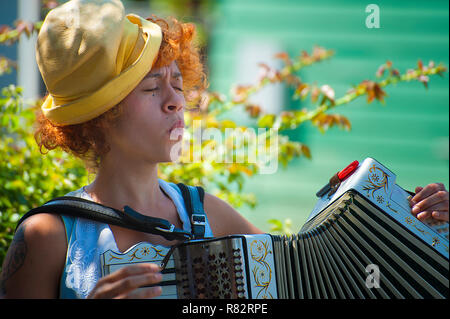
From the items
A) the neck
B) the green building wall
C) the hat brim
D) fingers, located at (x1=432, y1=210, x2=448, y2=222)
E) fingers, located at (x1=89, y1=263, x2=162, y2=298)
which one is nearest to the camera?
fingers, located at (x1=89, y1=263, x2=162, y2=298)

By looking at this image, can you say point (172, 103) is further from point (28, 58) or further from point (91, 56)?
point (28, 58)

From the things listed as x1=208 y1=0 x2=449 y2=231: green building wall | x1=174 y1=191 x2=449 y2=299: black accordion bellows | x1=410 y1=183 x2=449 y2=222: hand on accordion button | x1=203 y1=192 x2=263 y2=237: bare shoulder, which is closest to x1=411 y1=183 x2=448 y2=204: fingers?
x1=410 y1=183 x2=449 y2=222: hand on accordion button

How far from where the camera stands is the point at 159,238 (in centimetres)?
175

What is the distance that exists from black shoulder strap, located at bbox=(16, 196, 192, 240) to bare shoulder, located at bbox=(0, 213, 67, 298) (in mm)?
77

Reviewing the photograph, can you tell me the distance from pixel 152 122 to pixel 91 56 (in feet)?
0.91

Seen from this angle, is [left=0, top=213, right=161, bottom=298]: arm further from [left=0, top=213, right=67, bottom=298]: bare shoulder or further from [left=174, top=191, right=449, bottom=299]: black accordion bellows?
[left=174, top=191, right=449, bottom=299]: black accordion bellows

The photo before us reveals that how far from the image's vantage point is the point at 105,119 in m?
1.79

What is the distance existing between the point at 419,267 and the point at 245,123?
329 cm

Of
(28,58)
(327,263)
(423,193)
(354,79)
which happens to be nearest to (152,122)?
(327,263)

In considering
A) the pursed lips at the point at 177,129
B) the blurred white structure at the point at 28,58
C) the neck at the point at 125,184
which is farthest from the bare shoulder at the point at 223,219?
the blurred white structure at the point at 28,58

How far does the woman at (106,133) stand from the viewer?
1585 mm

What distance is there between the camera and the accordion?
4.91 feet
